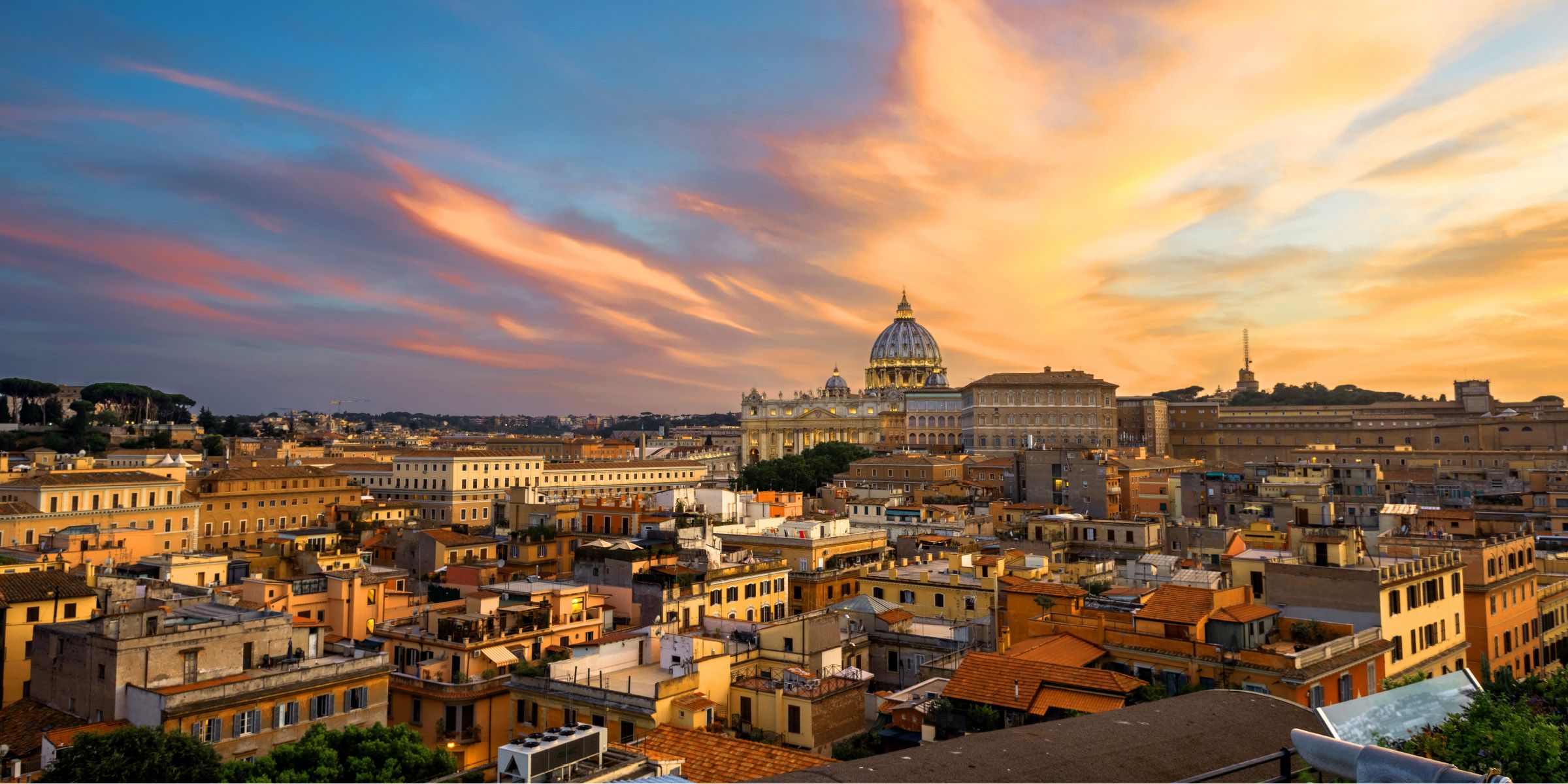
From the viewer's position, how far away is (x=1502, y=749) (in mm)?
6969

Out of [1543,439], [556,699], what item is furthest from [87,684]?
[1543,439]

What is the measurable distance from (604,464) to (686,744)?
220ft

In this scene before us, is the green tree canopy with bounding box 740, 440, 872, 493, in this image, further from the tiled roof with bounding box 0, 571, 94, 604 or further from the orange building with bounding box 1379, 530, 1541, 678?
the tiled roof with bounding box 0, 571, 94, 604

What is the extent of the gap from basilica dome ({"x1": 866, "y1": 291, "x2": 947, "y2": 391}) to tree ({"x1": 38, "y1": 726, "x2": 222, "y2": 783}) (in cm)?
14046

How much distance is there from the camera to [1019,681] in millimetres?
16344

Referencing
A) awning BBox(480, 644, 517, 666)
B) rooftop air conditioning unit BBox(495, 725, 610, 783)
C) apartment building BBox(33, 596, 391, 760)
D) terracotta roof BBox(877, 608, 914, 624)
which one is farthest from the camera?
terracotta roof BBox(877, 608, 914, 624)

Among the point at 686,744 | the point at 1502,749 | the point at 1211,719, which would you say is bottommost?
the point at 686,744

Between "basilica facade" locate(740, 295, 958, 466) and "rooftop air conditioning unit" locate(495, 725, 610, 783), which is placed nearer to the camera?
"rooftop air conditioning unit" locate(495, 725, 610, 783)

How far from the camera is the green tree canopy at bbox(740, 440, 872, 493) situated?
244 ft

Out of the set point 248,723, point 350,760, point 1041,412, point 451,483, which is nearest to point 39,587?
point 248,723

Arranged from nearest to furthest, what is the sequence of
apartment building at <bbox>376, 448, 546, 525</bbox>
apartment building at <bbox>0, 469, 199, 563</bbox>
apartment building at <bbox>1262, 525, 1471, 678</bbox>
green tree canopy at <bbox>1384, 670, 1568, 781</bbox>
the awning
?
green tree canopy at <bbox>1384, 670, 1568, 781</bbox>
apartment building at <bbox>1262, 525, 1471, 678</bbox>
the awning
apartment building at <bbox>0, 469, 199, 563</bbox>
apartment building at <bbox>376, 448, 546, 525</bbox>

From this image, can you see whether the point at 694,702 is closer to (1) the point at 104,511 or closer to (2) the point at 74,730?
(2) the point at 74,730

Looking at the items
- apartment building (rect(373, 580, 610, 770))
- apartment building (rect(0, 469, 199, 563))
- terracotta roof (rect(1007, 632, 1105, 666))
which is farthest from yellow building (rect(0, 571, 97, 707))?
terracotta roof (rect(1007, 632, 1105, 666))

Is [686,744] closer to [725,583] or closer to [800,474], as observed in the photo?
[725,583]
